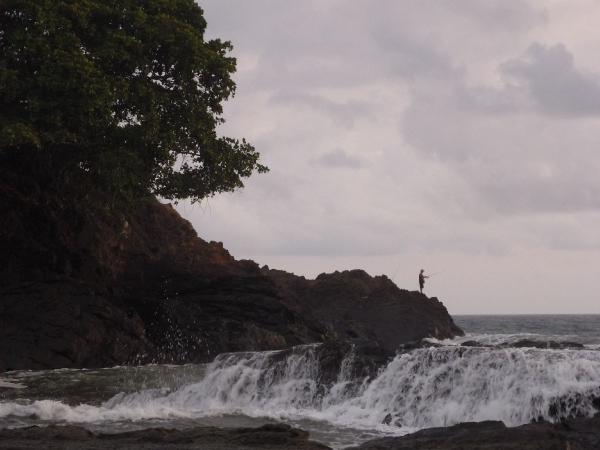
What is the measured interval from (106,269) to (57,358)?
19.0 ft

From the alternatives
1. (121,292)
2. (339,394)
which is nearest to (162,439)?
(339,394)

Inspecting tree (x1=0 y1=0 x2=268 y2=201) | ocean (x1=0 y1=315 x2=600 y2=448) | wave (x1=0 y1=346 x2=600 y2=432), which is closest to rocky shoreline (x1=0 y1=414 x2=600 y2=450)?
ocean (x1=0 y1=315 x2=600 y2=448)

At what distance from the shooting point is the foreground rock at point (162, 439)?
11586 mm

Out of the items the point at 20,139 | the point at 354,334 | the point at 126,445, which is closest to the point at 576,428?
the point at 126,445

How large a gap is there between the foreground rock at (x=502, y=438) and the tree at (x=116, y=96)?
1472 centimetres

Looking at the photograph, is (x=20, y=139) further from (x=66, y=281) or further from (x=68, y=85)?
(x=66, y=281)

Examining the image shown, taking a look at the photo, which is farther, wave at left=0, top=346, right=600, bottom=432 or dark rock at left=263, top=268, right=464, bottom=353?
dark rock at left=263, top=268, right=464, bottom=353

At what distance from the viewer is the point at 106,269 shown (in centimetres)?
3039

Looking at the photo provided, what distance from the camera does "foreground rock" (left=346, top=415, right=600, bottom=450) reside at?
36.2 feet

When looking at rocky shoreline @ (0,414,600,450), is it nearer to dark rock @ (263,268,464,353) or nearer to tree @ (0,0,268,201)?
tree @ (0,0,268,201)

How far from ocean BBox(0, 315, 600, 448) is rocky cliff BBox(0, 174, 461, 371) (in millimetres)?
4439

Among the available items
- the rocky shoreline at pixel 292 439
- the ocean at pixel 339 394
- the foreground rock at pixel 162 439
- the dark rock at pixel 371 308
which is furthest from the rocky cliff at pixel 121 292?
the rocky shoreline at pixel 292 439

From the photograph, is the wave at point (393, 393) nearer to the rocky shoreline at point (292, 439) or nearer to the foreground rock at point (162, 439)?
the rocky shoreline at point (292, 439)

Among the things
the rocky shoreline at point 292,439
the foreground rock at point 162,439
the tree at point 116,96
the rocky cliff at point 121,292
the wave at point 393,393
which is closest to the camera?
the rocky shoreline at point 292,439
